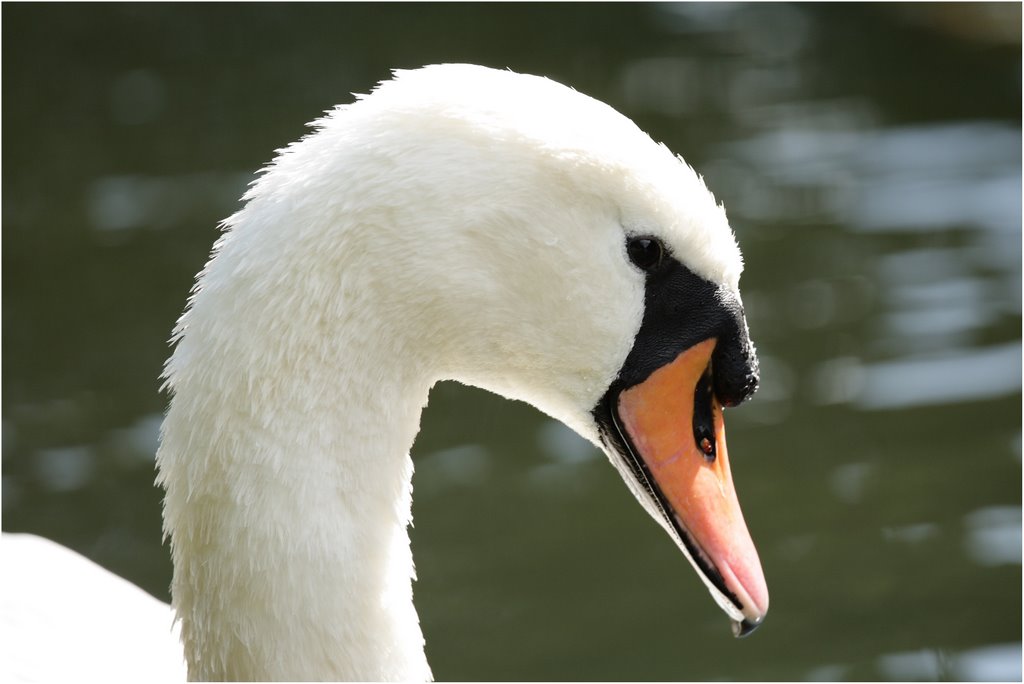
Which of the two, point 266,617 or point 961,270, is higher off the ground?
point 961,270

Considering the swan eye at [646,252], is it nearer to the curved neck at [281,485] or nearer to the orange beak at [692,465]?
the orange beak at [692,465]

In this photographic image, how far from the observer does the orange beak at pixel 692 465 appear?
261 cm

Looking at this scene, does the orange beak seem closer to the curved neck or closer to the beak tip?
the beak tip

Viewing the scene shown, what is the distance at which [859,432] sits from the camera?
18.8 ft

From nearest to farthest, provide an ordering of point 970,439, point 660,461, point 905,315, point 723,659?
point 660,461, point 723,659, point 970,439, point 905,315

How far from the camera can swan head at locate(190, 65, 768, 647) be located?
93.0 inches

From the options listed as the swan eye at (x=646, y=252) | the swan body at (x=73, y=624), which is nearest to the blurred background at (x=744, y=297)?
the swan body at (x=73, y=624)

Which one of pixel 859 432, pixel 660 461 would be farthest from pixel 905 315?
pixel 660 461

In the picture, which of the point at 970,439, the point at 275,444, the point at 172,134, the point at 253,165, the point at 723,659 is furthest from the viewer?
the point at 172,134

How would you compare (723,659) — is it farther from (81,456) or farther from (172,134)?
(172,134)

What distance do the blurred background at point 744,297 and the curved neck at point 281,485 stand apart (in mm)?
2171

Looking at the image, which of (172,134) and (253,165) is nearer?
(253,165)

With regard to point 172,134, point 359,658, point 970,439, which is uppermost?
point 172,134

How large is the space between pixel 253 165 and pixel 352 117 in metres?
5.34
